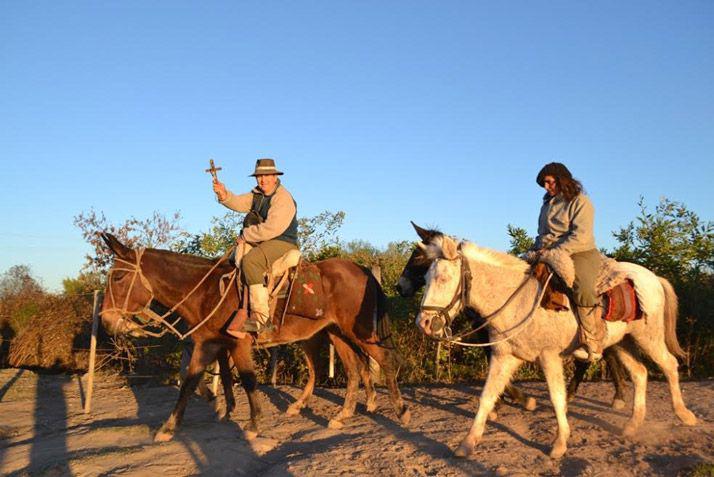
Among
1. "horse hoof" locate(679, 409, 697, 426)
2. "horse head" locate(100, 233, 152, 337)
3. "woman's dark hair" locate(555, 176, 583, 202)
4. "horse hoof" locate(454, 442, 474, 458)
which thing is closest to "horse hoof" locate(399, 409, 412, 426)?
"horse hoof" locate(454, 442, 474, 458)

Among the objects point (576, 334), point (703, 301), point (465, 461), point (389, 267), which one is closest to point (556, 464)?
point (465, 461)

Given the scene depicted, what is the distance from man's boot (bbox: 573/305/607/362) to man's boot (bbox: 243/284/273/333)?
138 inches

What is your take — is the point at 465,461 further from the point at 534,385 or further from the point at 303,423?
the point at 534,385

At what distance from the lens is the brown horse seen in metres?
7.12

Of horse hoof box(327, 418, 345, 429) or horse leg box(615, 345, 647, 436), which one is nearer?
horse leg box(615, 345, 647, 436)

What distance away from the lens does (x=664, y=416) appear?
6445 mm

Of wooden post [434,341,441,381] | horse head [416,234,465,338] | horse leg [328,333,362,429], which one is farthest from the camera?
wooden post [434,341,441,381]

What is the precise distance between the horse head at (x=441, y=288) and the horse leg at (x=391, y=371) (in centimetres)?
173

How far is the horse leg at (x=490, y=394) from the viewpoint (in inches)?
210

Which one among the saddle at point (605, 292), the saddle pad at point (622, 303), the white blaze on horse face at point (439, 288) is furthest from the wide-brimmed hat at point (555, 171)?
the white blaze on horse face at point (439, 288)

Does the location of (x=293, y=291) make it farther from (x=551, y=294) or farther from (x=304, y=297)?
(x=551, y=294)

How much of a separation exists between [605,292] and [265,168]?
166 inches

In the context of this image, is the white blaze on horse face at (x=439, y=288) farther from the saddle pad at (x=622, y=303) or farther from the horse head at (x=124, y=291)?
the horse head at (x=124, y=291)

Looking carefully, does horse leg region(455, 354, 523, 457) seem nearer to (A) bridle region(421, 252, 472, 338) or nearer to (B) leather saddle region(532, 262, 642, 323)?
(A) bridle region(421, 252, 472, 338)
